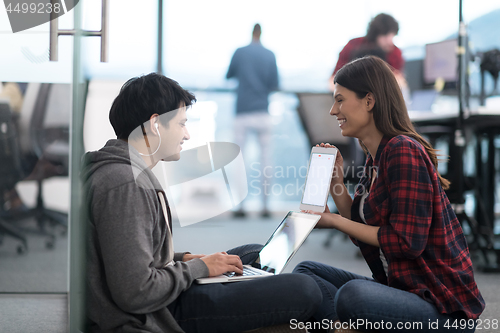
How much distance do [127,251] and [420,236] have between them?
0.58 metres

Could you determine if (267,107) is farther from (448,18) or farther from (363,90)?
(363,90)

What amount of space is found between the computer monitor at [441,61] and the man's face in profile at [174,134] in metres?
2.49

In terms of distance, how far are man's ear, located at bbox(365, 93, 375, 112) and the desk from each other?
1.40m

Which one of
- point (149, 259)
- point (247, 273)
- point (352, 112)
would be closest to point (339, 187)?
point (352, 112)

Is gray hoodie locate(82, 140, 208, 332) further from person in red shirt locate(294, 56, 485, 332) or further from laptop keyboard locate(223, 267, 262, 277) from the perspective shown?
person in red shirt locate(294, 56, 485, 332)

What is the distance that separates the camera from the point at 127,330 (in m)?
0.84

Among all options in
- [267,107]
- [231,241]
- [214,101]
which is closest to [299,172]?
[267,107]

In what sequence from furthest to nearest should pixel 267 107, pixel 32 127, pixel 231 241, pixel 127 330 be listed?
pixel 267 107 < pixel 231 241 < pixel 32 127 < pixel 127 330

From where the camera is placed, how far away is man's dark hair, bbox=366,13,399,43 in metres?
2.90

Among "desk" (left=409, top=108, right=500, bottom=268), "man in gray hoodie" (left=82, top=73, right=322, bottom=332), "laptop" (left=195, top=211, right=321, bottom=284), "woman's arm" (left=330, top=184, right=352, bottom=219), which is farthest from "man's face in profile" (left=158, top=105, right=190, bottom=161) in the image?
"desk" (left=409, top=108, right=500, bottom=268)

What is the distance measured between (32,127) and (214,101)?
2086 mm

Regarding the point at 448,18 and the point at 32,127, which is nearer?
the point at 32,127

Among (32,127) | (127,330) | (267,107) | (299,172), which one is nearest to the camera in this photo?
(127,330)

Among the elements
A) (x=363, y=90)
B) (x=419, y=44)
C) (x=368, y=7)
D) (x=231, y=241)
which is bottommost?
(x=231, y=241)
